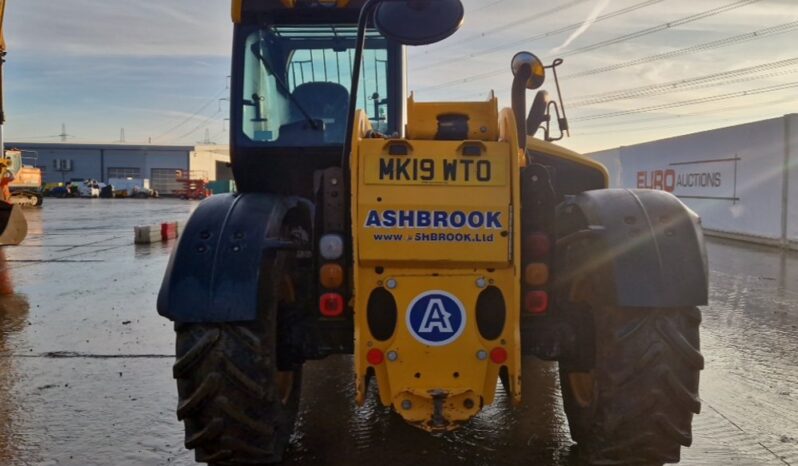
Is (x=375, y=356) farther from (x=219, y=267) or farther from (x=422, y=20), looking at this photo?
(x=422, y=20)

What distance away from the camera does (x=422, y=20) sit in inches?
107

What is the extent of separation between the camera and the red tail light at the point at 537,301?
311 centimetres

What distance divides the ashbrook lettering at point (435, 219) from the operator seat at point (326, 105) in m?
1.53

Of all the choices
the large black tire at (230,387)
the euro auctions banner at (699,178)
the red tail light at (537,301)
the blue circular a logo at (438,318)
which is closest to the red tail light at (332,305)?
the large black tire at (230,387)

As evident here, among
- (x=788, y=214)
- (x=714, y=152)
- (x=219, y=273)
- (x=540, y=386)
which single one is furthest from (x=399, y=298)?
(x=714, y=152)

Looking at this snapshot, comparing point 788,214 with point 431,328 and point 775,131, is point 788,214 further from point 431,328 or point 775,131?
point 431,328

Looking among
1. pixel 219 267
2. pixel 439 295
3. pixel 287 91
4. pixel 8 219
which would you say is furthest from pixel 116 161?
pixel 439 295

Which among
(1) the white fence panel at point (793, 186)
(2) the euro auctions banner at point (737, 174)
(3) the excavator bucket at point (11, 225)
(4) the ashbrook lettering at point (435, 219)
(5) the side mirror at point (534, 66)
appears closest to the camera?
(4) the ashbrook lettering at point (435, 219)

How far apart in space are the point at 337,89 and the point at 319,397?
2.22 metres

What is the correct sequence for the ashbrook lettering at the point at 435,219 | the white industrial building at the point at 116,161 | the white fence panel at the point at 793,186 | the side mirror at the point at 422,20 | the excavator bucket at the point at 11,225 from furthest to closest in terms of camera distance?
the white industrial building at the point at 116,161
the white fence panel at the point at 793,186
the excavator bucket at the point at 11,225
the ashbrook lettering at the point at 435,219
the side mirror at the point at 422,20

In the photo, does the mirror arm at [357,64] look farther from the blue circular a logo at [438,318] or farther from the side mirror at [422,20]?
the blue circular a logo at [438,318]

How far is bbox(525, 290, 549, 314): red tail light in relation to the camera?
3.11 metres

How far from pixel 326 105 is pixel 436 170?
5.49ft

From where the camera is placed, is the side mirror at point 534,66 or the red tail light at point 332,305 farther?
the side mirror at point 534,66
